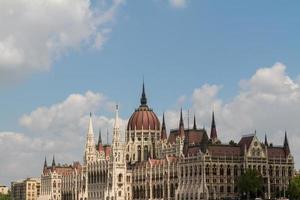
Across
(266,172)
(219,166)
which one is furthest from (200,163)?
(266,172)

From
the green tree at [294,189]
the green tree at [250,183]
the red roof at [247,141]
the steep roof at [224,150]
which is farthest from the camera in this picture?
the red roof at [247,141]

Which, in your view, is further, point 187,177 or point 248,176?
point 187,177

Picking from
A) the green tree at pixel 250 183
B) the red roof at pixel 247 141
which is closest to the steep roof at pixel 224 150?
the red roof at pixel 247 141

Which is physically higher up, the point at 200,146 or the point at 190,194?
the point at 200,146

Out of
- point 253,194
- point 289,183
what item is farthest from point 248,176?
point 289,183

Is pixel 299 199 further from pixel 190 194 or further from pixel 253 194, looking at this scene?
pixel 190 194

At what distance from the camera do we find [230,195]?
192750 mm

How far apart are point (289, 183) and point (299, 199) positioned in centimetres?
1172

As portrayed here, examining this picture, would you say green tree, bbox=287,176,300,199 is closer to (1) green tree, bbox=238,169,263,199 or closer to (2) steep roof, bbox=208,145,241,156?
(1) green tree, bbox=238,169,263,199

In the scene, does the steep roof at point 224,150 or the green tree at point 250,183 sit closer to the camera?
the green tree at point 250,183

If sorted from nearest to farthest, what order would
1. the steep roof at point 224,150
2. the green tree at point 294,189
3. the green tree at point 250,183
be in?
the green tree at point 250,183
the green tree at point 294,189
the steep roof at point 224,150

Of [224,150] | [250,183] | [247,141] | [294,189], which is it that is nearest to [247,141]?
[247,141]

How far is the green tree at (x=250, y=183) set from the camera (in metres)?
184

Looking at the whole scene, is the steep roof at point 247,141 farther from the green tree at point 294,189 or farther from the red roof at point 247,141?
the green tree at point 294,189
